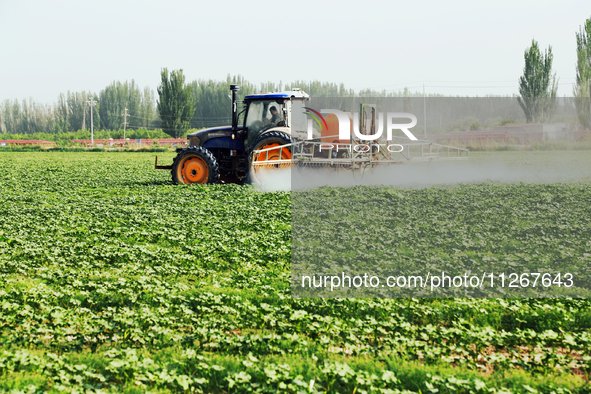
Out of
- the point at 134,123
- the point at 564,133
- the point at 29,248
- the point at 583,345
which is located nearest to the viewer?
the point at 583,345

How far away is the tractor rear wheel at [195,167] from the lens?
57.1 feet

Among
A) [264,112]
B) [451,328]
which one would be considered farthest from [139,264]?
[264,112]

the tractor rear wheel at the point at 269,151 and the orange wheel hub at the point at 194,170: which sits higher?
the tractor rear wheel at the point at 269,151

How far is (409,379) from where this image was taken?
14.6ft

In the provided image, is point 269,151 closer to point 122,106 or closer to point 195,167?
point 195,167

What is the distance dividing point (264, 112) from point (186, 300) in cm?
1149

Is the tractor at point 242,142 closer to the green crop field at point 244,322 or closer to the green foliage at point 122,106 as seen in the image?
the green crop field at point 244,322

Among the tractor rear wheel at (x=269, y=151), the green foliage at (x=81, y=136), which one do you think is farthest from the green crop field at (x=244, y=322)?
the green foliage at (x=81, y=136)

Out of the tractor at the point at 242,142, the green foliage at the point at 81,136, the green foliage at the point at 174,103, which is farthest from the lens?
the green foliage at the point at 81,136

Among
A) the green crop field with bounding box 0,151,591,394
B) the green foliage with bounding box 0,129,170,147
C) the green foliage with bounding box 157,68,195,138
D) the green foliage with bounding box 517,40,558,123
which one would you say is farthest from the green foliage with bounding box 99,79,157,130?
the green crop field with bounding box 0,151,591,394

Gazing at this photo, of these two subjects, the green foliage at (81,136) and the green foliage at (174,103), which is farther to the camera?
the green foliage at (81,136)

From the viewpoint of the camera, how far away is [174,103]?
7950 centimetres

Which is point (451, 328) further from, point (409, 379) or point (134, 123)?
point (134, 123)

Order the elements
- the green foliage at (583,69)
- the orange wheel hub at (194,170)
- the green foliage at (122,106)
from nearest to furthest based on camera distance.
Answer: the orange wheel hub at (194,170) < the green foliage at (583,69) < the green foliage at (122,106)
